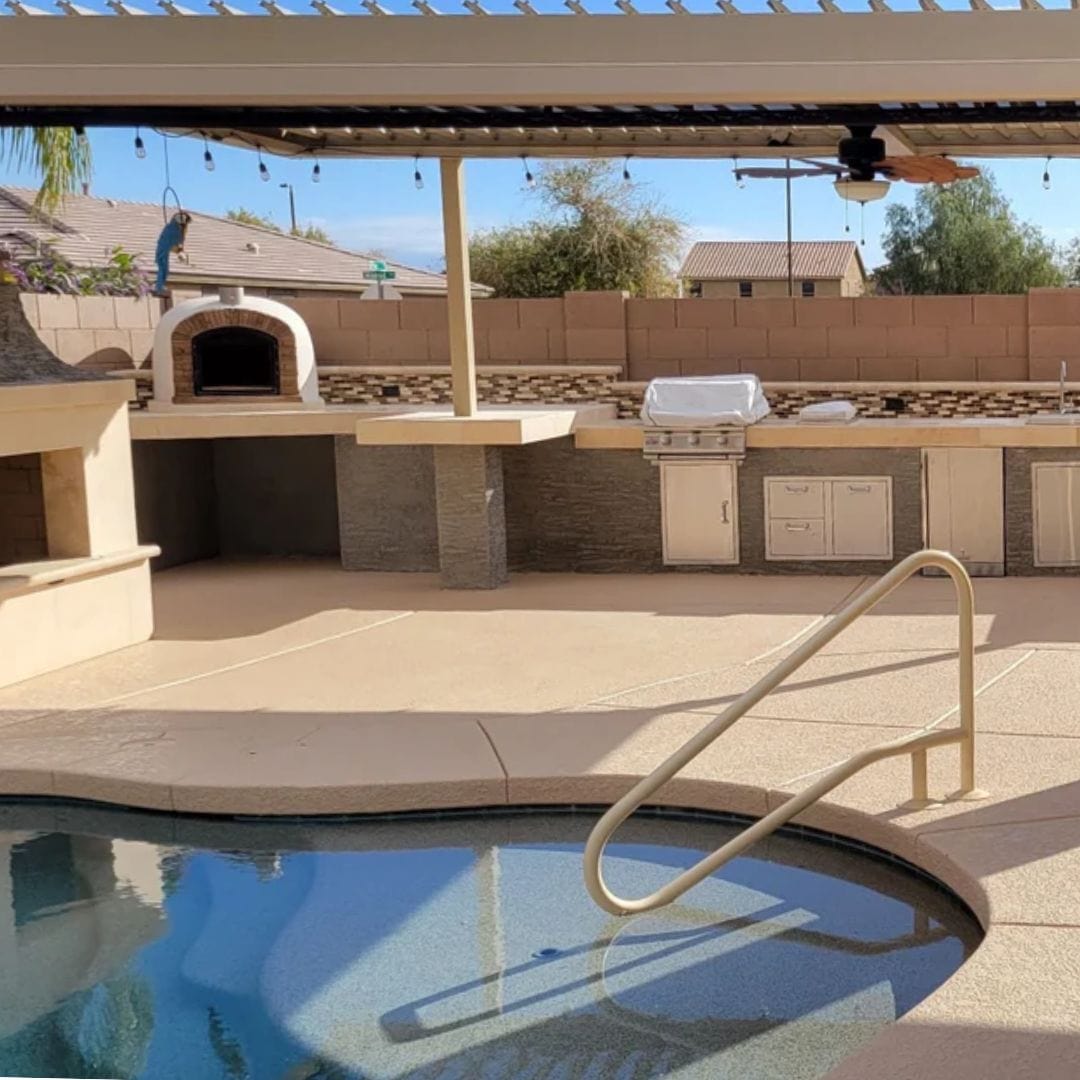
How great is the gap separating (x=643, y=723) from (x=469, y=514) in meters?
4.87

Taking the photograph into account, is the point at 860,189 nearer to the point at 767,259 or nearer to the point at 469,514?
the point at 469,514

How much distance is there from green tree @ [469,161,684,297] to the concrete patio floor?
30.4m

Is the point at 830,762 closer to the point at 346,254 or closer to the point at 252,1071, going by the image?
the point at 252,1071

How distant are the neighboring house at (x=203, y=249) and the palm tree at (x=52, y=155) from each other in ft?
10.8

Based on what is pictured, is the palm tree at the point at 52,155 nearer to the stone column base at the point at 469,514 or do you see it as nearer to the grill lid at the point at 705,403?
the stone column base at the point at 469,514

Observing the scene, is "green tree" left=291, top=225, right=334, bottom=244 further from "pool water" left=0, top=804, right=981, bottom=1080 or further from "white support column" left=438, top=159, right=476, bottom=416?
"pool water" left=0, top=804, right=981, bottom=1080

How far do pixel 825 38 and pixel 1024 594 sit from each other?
5.81 m

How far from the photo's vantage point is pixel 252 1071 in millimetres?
4988

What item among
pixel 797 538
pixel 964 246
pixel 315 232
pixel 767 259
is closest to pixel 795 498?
pixel 797 538

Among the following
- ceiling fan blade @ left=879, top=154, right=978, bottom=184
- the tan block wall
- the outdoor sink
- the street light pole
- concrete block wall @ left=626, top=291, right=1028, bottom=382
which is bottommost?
the tan block wall

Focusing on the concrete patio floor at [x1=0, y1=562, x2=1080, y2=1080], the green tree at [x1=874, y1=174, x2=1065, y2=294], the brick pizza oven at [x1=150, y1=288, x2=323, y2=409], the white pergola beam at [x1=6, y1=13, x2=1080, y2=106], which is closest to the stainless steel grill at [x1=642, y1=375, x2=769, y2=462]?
the concrete patio floor at [x1=0, y1=562, x2=1080, y2=1080]

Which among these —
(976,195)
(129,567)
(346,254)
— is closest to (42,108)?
(129,567)

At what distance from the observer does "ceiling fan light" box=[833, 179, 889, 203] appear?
10.4 m

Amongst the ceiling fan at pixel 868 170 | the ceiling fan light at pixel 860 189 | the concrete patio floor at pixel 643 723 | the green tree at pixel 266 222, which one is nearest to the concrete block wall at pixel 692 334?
the concrete patio floor at pixel 643 723
